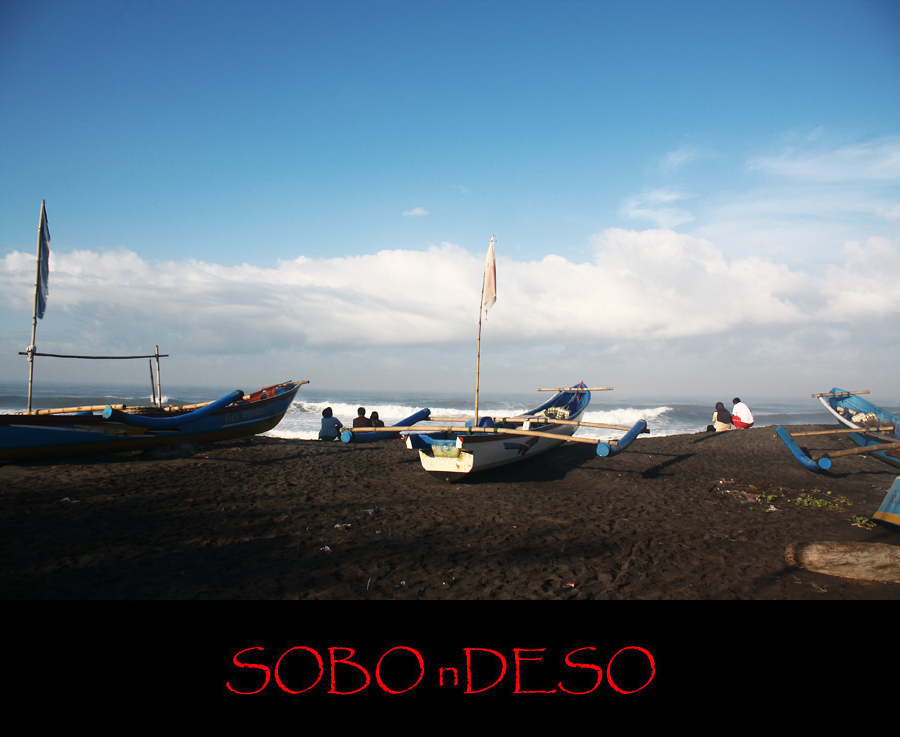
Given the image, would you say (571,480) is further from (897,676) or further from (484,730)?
(484,730)

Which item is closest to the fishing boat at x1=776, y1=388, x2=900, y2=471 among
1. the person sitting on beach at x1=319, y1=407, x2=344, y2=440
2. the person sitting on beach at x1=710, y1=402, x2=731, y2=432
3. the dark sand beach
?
the dark sand beach

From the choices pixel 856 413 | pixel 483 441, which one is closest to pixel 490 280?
pixel 483 441

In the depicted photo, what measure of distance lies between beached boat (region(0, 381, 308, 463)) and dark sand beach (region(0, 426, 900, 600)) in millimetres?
319

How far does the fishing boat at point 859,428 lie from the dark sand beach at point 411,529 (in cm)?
79

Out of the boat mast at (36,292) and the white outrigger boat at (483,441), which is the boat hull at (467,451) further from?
the boat mast at (36,292)

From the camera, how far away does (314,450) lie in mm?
11742

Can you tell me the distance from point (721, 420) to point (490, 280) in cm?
1117

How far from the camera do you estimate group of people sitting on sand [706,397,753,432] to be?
15.3 meters

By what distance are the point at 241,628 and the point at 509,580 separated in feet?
8.14

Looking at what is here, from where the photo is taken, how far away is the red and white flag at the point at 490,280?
10516mm

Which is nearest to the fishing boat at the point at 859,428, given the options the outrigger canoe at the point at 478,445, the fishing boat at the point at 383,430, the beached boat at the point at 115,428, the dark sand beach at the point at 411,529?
the dark sand beach at the point at 411,529

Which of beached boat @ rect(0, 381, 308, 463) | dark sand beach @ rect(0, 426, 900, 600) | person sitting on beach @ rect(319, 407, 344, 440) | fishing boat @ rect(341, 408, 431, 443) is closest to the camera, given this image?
dark sand beach @ rect(0, 426, 900, 600)

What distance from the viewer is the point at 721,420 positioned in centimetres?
1586

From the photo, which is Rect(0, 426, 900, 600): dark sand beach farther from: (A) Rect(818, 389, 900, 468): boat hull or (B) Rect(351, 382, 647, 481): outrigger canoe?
(A) Rect(818, 389, 900, 468): boat hull
